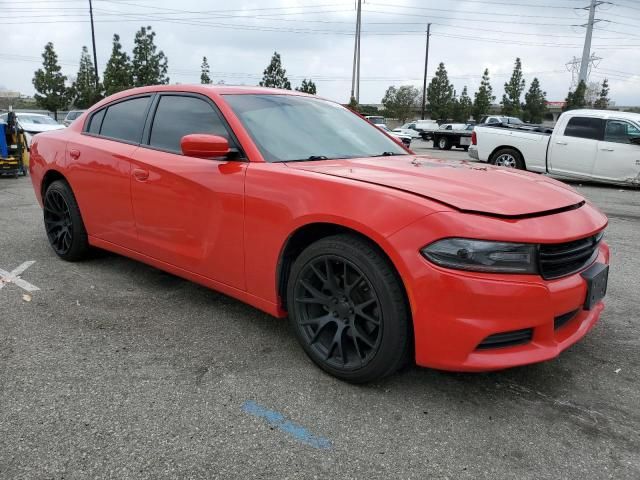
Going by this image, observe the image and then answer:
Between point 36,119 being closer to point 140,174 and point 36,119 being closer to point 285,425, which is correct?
point 140,174

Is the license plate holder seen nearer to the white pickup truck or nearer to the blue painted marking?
the blue painted marking

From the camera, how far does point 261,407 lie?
97.7 inches

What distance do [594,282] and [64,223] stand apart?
167 inches

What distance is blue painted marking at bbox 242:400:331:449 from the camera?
2.23 metres

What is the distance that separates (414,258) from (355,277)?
1.30 feet

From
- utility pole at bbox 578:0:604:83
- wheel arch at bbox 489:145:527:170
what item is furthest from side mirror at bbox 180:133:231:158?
utility pole at bbox 578:0:604:83

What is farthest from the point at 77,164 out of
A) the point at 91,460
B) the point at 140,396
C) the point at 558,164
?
the point at 558,164

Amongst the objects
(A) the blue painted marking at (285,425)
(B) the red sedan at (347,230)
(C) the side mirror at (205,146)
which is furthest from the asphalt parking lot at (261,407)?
(C) the side mirror at (205,146)

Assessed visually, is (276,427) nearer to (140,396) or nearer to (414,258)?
(140,396)

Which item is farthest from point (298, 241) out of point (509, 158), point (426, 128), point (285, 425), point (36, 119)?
point (426, 128)

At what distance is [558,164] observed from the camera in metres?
11.5

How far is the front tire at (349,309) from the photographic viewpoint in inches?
94.4

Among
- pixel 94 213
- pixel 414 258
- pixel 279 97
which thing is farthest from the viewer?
pixel 94 213

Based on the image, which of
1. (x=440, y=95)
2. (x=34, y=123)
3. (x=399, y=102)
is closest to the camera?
(x=34, y=123)
